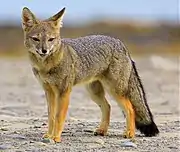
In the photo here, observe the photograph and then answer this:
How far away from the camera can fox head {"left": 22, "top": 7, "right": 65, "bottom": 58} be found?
A: 31.3ft

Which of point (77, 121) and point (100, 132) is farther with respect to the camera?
point (77, 121)

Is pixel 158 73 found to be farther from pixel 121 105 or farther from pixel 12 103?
pixel 121 105

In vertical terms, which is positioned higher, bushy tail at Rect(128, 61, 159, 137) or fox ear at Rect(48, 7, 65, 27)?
fox ear at Rect(48, 7, 65, 27)

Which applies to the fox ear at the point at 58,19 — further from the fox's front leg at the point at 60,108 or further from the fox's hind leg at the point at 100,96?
the fox's hind leg at the point at 100,96

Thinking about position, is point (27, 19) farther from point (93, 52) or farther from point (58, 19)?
point (93, 52)

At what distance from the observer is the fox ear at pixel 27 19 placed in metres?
9.90

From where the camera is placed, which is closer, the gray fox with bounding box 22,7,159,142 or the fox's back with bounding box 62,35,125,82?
the gray fox with bounding box 22,7,159,142

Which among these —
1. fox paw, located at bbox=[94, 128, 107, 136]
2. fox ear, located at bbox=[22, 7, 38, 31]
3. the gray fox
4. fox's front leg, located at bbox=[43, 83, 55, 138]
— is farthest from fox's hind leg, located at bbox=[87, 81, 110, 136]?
fox ear, located at bbox=[22, 7, 38, 31]

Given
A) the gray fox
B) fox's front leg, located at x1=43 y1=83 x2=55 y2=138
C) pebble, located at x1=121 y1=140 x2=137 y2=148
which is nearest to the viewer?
pebble, located at x1=121 y1=140 x2=137 y2=148

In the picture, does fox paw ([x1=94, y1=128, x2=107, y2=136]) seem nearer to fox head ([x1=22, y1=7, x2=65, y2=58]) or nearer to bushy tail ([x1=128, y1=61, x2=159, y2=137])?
bushy tail ([x1=128, y1=61, x2=159, y2=137])

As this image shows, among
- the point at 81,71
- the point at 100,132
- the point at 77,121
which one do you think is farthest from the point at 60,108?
the point at 77,121

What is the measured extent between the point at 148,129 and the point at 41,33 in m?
2.18

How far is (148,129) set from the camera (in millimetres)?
10602

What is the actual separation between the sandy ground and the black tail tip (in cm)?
13
